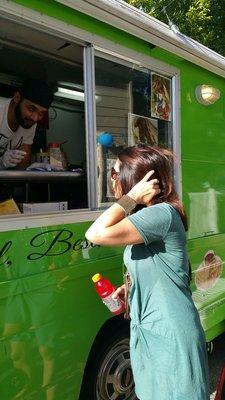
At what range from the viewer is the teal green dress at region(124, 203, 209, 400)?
186 centimetres

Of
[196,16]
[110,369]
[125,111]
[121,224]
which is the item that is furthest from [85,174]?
[196,16]

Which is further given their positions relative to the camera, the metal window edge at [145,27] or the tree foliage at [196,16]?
the tree foliage at [196,16]

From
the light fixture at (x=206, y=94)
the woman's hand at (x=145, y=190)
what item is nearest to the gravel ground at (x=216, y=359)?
the light fixture at (x=206, y=94)

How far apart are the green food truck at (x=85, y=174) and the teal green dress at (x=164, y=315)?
0.60 metres

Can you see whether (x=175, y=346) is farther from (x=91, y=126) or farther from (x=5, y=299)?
(x=91, y=126)

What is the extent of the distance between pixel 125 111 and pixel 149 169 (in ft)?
3.75

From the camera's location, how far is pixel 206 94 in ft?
11.9

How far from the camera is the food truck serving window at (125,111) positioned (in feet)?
9.07

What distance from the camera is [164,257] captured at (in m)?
1.93

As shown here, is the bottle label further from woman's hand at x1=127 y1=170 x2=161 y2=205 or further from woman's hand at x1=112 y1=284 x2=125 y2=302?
woman's hand at x1=127 y1=170 x2=161 y2=205

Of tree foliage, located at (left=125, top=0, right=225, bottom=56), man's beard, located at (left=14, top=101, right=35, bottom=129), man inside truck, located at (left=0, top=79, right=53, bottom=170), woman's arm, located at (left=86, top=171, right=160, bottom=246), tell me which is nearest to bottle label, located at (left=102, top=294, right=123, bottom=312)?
woman's arm, located at (left=86, top=171, right=160, bottom=246)

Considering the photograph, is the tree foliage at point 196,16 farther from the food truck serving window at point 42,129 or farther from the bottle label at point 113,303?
the bottle label at point 113,303

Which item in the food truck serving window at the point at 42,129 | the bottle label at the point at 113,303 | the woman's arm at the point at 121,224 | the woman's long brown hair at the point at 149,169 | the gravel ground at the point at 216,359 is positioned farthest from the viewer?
the gravel ground at the point at 216,359

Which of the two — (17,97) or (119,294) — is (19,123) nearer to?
(17,97)
